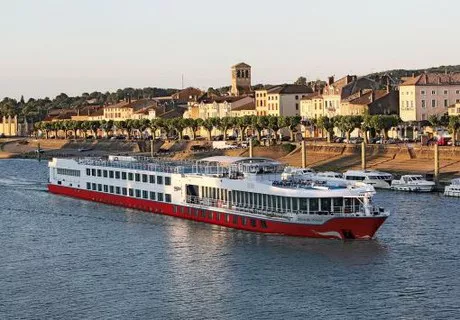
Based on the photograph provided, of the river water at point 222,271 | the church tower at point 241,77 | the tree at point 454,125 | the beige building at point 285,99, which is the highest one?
the church tower at point 241,77

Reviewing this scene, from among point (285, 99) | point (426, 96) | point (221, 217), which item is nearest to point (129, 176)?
point (221, 217)

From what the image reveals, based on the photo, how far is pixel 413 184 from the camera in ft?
263

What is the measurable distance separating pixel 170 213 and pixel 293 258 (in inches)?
838

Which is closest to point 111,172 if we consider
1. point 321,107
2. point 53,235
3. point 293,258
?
point 53,235

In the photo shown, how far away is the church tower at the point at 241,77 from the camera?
636 feet

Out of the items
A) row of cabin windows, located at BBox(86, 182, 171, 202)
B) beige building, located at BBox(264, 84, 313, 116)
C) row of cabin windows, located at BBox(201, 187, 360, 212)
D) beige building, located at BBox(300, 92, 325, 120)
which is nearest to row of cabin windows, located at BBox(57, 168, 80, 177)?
row of cabin windows, located at BBox(86, 182, 171, 202)

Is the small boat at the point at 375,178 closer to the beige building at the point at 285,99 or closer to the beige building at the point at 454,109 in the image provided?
the beige building at the point at 454,109

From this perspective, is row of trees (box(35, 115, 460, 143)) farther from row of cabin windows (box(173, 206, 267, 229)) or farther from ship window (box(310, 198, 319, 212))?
ship window (box(310, 198, 319, 212))

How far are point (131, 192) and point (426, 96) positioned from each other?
205 ft

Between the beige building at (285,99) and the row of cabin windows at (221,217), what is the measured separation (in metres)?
86.5

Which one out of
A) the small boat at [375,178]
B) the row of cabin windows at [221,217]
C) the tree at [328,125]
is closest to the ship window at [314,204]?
the row of cabin windows at [221,217]

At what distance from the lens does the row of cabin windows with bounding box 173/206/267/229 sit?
60594 millimetres

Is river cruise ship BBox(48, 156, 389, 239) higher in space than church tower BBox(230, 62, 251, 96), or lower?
lower

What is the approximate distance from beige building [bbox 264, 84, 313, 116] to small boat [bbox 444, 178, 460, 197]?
8034 cm
